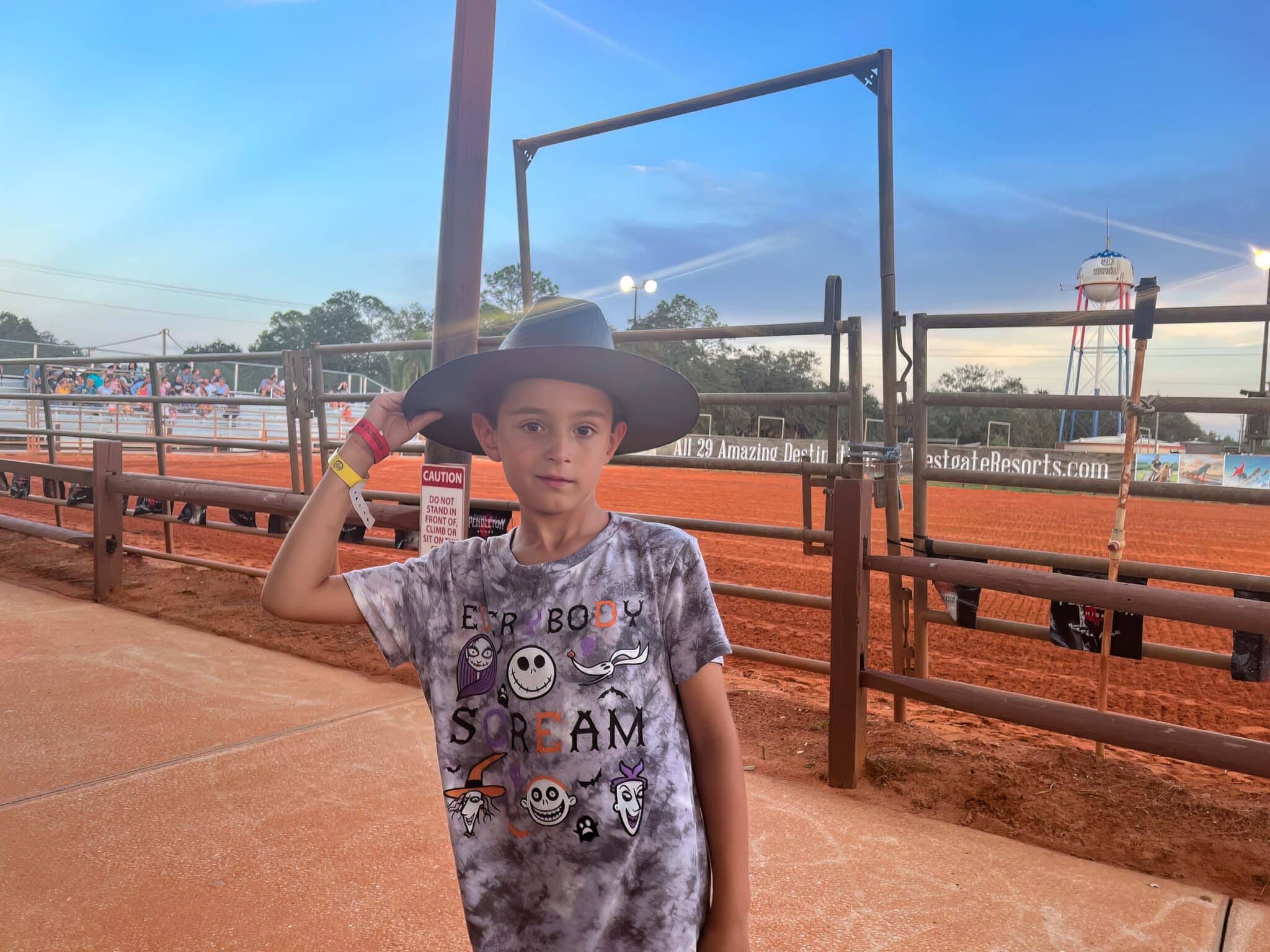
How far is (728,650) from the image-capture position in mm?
1280

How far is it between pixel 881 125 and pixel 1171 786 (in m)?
2.73

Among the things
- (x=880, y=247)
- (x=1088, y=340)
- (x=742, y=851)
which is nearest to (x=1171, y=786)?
(x=880, y=247)

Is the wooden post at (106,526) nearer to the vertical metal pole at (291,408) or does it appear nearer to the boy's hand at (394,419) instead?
the vertical metal pole at (291,408)

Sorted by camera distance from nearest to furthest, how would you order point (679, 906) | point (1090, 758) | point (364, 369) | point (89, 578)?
point (679, 906)
point (1090, 758)
point (89, 578)
point (364, 369)

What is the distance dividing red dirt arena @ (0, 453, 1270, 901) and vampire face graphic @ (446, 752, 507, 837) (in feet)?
7.04

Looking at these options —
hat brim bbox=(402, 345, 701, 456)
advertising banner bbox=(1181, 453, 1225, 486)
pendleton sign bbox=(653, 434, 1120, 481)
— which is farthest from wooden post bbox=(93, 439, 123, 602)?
advertising banner bbox=(1181, 453, 1225, 486)

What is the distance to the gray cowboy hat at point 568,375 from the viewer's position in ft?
4.22

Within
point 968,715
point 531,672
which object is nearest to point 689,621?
point 531,672

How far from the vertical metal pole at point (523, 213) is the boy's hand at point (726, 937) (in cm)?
395

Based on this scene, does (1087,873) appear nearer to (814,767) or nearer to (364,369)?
(814,767)

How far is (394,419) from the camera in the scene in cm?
148

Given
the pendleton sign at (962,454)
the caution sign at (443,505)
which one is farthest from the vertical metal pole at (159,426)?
the pendleton sign at (962,454)

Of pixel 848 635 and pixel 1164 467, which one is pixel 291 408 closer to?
pixel 848 635

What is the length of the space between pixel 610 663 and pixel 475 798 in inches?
11.0
